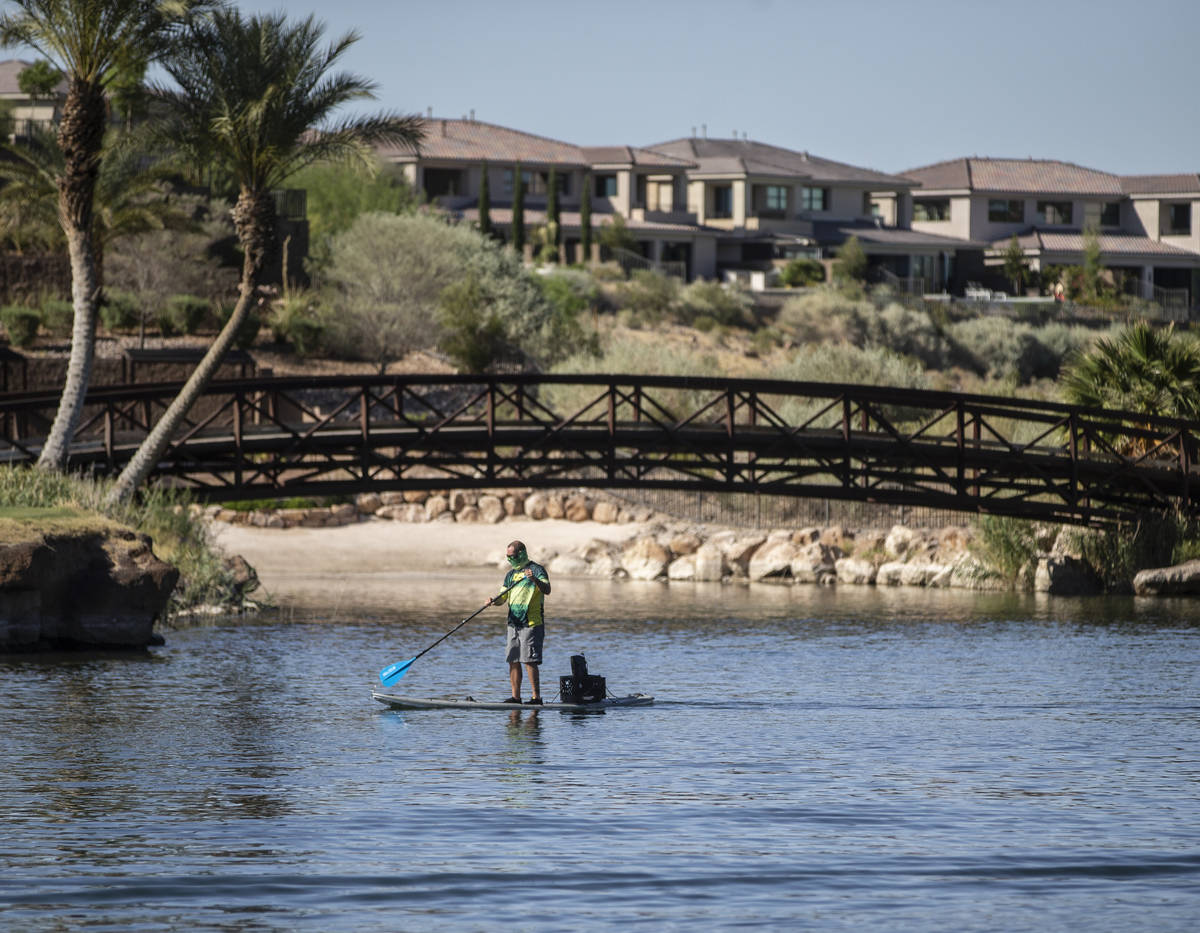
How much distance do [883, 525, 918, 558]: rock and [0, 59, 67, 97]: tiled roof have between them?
49.8 meters

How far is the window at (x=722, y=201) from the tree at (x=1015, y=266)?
1672 cm

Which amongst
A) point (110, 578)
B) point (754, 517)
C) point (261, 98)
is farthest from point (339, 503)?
point (110, 578)

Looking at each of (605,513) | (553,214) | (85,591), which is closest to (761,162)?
(553,214)

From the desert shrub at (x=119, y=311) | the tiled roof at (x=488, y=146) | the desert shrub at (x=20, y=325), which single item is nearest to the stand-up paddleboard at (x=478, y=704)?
the desert shrub at (x=20, y=325)

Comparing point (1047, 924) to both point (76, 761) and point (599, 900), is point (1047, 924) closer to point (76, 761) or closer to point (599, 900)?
point (599, 900)

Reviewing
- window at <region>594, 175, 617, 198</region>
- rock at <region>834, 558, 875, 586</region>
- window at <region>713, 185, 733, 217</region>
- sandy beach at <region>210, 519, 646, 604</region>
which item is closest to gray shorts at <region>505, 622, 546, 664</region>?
sandy beach at <region>210, 519, 646, 604</region>

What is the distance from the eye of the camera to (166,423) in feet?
116

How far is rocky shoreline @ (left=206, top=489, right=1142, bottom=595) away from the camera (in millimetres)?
44562

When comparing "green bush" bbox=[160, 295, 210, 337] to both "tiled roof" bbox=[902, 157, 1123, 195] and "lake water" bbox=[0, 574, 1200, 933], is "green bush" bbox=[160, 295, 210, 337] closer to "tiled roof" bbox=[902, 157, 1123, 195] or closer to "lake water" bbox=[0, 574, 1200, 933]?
"lake water" bbox=[0, 574, 1200, 933]

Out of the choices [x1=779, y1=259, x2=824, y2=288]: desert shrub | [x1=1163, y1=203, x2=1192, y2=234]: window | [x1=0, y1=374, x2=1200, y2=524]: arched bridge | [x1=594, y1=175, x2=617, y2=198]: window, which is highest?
[x1=594, y1=175, x2=617, y2=198]: window

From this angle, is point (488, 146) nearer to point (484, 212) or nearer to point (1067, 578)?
point (484, 212)

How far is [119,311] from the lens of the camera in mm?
63906

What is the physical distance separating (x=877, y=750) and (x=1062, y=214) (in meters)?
101

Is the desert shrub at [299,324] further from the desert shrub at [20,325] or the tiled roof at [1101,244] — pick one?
the tiled roof at [1101,244]
